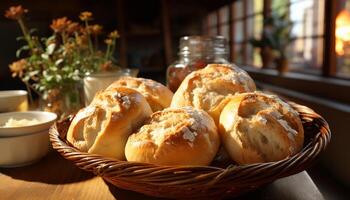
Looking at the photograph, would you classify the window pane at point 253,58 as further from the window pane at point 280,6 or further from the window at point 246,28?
the window pane at point 280,6

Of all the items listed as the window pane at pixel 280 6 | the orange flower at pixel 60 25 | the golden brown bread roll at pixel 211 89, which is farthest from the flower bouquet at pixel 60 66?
the window pane at pixel 280 6

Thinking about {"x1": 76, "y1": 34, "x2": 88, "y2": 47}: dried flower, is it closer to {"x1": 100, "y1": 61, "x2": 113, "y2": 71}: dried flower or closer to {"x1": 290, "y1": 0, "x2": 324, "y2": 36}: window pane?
{"x1": 100, "y1": 61, "x2": 113, "y2": 71}: dried flower

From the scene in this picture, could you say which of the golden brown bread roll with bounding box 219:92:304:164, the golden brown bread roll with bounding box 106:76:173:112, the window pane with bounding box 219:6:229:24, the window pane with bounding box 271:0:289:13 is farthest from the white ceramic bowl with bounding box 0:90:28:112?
the window pane with bounding box 219:6:229:24

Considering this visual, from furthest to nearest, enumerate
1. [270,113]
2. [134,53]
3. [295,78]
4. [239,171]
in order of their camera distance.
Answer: [134,53], [295,78], [270,113], [239,171]

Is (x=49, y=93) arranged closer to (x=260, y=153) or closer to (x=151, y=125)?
(x=151, y=125)

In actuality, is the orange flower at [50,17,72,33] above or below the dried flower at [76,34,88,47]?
above

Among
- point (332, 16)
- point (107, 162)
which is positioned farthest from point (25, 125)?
point (332, 16)
